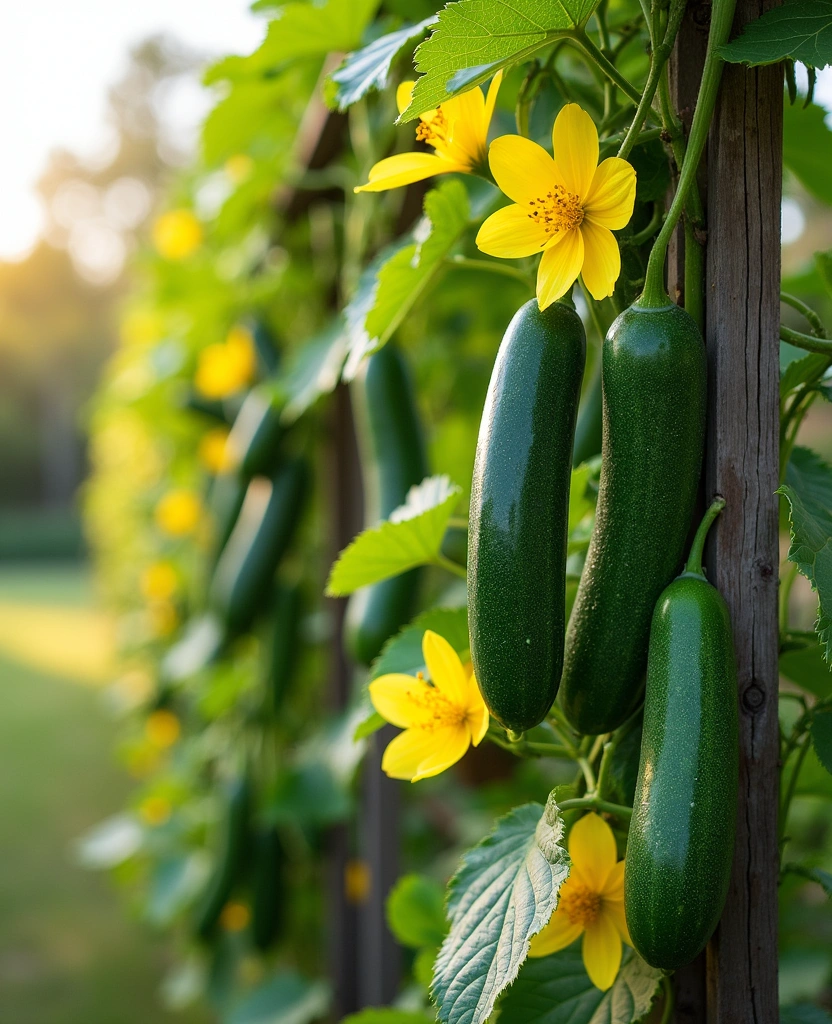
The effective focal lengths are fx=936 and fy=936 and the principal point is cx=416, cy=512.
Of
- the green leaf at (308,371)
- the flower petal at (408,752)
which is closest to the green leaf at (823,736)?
the flower petal at (408,752)

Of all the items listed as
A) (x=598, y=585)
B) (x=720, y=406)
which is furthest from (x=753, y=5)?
(x=598, y=585)

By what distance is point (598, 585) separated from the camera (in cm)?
61

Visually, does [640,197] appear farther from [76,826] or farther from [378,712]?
[76,826]

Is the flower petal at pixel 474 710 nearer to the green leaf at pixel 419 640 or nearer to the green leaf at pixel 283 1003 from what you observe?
the green leaf at pixel 419 640

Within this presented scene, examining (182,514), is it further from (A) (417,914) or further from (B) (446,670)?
(B) (446,670)

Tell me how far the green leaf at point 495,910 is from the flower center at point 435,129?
19.0 inches

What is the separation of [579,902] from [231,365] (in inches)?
65.2

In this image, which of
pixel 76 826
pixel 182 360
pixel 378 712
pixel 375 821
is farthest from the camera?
pixel 76 826

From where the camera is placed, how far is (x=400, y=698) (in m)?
0.72

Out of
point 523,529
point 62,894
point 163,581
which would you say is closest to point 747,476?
point 523,529

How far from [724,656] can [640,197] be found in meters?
0.33

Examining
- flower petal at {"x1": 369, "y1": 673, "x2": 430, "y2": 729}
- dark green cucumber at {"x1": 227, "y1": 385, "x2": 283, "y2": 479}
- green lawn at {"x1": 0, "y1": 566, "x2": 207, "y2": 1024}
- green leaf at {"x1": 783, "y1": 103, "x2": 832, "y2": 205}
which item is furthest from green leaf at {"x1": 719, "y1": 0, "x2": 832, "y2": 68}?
green lawn at {"x1": 0, "y1": 566, "x2": 207, "y2": 1024}

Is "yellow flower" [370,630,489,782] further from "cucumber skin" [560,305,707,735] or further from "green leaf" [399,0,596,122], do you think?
"green leaf" [399,0,596,122]

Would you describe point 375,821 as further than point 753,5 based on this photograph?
Yes
